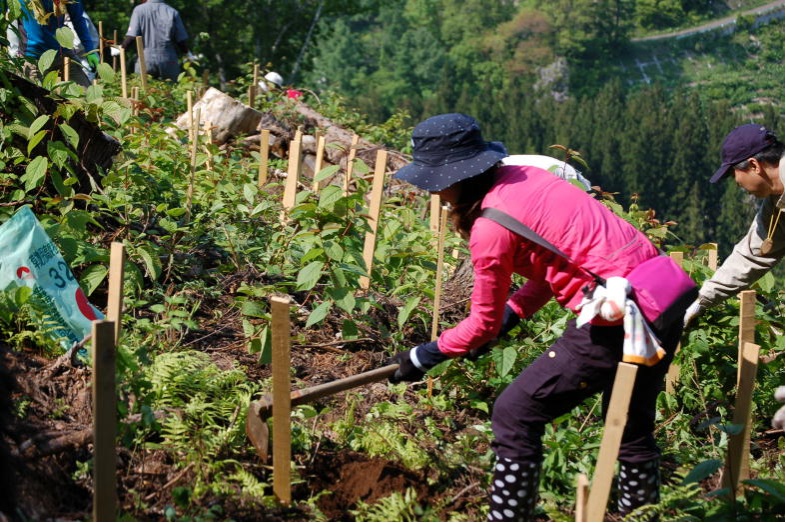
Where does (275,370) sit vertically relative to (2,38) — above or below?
below

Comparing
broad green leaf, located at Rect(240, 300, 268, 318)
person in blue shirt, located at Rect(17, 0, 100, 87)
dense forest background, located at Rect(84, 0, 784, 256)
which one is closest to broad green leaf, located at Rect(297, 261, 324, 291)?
broad green leaf, located at Rect(240, 300, 268, 318)

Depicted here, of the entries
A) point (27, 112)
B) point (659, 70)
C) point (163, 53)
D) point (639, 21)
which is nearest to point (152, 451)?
point (27, 112)

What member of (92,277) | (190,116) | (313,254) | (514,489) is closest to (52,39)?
(190,116)

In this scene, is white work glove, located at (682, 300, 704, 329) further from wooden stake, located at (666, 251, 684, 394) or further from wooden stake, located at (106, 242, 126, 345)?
wooden stake, located at (106, 242, 126, 345)

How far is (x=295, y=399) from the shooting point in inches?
111

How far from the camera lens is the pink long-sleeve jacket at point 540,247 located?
251 centimetres

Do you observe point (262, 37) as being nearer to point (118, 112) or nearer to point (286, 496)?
point (118, 112)

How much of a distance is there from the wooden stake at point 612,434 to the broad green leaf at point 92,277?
224 cm

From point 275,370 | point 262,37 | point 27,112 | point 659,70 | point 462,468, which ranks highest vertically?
point 27,112

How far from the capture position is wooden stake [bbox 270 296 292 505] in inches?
104

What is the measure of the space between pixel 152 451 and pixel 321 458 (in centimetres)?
57

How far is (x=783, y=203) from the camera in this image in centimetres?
317

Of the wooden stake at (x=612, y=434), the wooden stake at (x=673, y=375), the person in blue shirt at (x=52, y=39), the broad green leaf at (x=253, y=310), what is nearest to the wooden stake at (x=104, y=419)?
the wooden stake at (x=612, y=434)

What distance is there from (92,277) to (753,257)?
2616 millimetres
